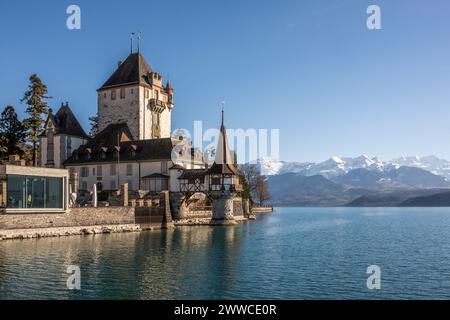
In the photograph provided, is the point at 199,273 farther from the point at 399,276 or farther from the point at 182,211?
the point at 182,211

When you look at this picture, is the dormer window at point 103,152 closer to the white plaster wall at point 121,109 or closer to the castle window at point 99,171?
the castle window at point 99,171

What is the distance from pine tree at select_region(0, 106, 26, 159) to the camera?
7619 centimetres

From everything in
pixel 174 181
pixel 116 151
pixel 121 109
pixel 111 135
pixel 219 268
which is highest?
pixel 121 109

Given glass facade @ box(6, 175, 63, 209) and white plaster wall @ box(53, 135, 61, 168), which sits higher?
white plaster wall @ box(53, 135, 61, 168)

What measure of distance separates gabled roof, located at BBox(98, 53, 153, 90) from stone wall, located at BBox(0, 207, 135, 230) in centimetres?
2884

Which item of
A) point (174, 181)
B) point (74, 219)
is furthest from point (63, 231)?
point (174, 181)

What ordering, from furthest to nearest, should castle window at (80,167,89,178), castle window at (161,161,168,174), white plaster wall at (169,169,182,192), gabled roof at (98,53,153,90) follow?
gabled roof at (98,53,153,90)
castle window at (80,167,89,178)
castle window at (161,161,168,174)
white plaster wall at (169,169,182,192)

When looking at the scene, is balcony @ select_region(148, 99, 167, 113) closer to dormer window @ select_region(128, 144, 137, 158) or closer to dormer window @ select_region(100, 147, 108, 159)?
dormer window @ select_region(100, 147, 108, 159)

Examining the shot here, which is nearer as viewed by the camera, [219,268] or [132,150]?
[219,268]

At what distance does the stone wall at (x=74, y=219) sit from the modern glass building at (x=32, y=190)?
0.65m

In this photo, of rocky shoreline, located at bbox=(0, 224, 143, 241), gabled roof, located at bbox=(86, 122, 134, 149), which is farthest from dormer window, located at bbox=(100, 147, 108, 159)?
rocky shoreline, located at bbox=(0, 224, 143, 241)

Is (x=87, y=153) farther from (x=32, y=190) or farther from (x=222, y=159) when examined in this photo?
(x=32, y=190)

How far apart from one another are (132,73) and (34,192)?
38274 mm

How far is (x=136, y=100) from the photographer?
79.6 meters
